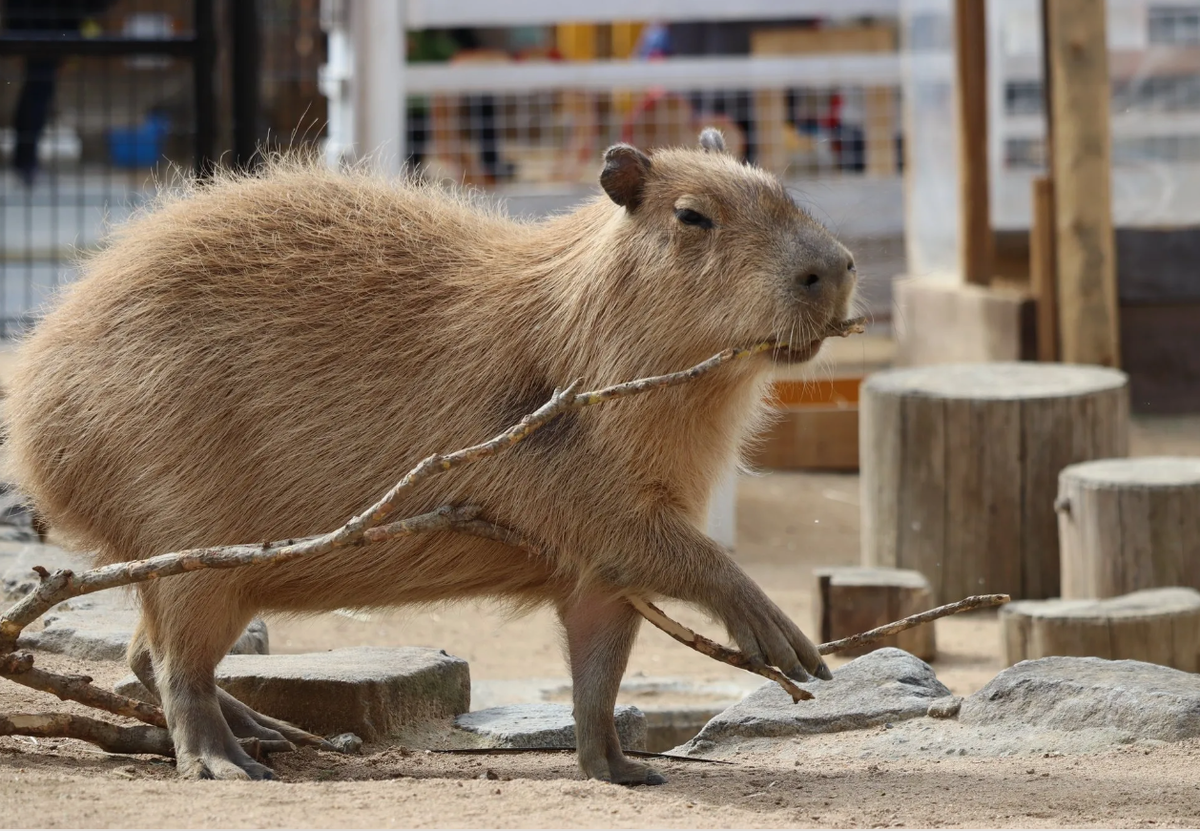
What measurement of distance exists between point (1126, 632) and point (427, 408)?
9.89 ft

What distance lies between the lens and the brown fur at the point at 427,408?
378cm

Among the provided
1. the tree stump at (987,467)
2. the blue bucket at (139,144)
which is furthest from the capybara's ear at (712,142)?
the blue bucket at (139,144)

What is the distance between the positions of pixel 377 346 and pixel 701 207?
82 centimetres

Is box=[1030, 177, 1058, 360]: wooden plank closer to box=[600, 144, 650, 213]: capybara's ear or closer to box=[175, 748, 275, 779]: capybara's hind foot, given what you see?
box=[600, 144, 650, 213]: capybara's ear

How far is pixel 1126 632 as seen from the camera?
230 inches

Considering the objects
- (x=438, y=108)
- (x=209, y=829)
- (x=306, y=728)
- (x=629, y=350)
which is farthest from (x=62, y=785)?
(x=438, y=108)

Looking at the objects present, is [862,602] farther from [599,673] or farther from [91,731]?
[91,731]

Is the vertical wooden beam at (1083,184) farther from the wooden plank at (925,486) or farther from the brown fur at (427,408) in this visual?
the brown fur at (427,408)

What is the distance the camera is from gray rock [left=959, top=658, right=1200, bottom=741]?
163 inches

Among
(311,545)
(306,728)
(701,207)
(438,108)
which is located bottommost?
(306,728)

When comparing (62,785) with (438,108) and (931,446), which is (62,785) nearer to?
(931,446)

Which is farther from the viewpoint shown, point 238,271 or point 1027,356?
point 1027,356

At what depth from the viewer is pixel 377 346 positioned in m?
3.98

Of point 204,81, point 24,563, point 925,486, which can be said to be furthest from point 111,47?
point 925,486
